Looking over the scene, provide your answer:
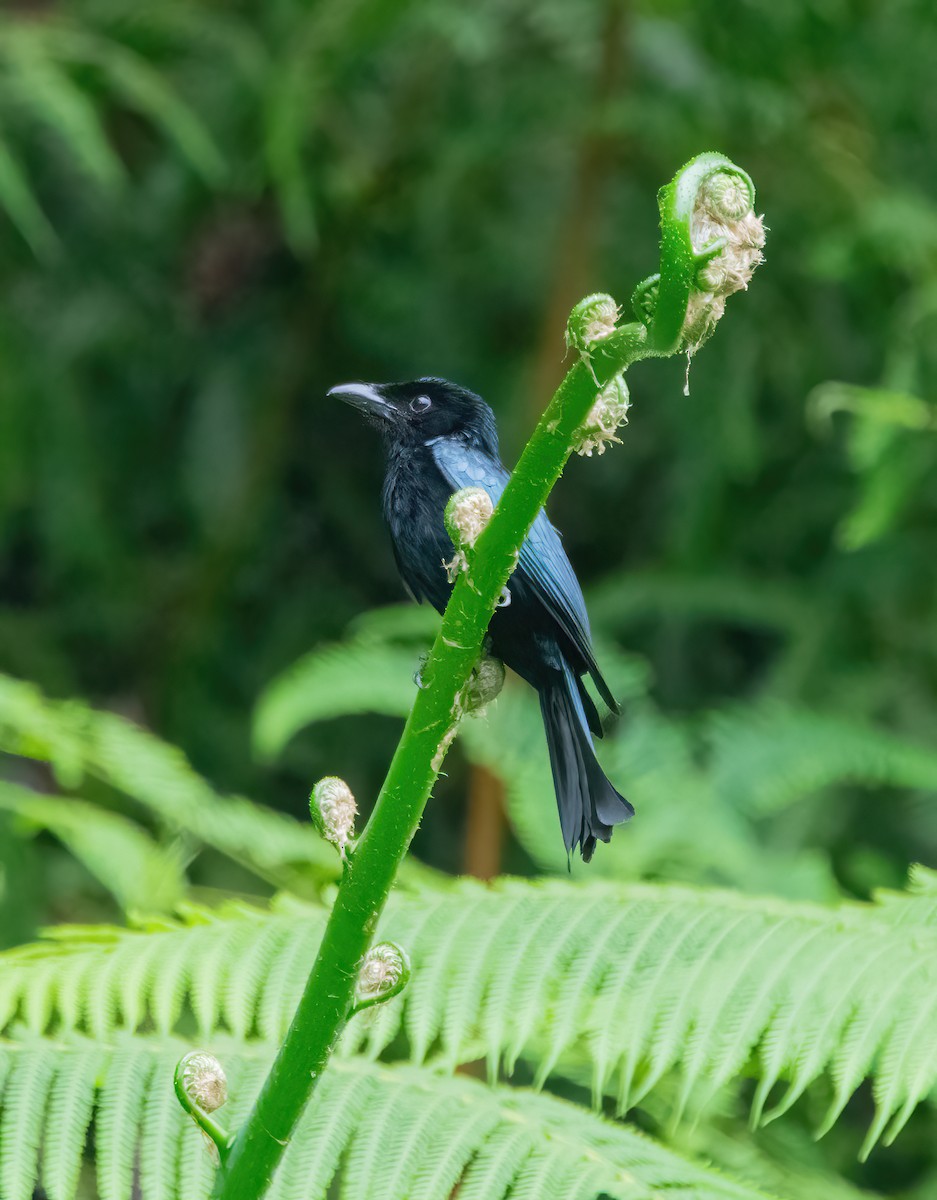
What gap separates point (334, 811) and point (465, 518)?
168 millimetres

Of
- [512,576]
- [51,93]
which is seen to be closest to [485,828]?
[512,576]

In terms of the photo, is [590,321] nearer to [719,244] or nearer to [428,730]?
[719,244]

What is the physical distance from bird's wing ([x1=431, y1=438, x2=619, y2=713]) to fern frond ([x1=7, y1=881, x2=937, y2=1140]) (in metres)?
0.40

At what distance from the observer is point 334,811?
2.42ft

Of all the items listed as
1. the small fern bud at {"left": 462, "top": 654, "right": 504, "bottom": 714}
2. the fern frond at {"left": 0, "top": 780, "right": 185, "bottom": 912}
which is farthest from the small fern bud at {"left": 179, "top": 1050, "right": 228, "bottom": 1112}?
the fern frond at {"left": 0, "top": 780, "right": 185, "bottom": 912}

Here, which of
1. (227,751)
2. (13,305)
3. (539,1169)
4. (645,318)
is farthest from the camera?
(13,305)

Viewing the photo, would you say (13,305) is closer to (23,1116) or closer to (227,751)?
(227,751)

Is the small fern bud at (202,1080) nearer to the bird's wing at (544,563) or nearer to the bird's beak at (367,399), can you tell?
the bird's wing at (544,563)

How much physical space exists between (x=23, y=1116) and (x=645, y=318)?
1.00 metres

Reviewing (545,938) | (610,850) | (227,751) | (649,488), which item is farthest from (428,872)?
(649,488)

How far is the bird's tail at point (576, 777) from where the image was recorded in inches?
35.1

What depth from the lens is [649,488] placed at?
4047 mm

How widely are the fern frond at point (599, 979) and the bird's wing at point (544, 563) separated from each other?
1.30 ft

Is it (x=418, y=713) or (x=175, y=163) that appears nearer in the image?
(x=418, y=713)
